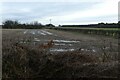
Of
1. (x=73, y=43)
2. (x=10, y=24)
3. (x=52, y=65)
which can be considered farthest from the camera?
(x=10, y=24)

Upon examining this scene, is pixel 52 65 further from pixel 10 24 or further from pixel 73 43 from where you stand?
Answer: pixel 10 24

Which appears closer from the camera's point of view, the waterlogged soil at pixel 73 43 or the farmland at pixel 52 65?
the farmland at pixel 52 65

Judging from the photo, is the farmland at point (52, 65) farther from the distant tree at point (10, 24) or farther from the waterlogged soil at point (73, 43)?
the distant tree at point (10, 24)

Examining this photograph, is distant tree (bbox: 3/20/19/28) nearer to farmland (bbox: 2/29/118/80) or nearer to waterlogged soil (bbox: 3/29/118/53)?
waterlogged soil (bbox: 3/29/118/53)

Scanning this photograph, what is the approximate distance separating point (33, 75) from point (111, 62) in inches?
104

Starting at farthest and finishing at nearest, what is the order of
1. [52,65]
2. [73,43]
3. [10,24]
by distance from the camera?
[10,24] → [73,43] → [52,65]

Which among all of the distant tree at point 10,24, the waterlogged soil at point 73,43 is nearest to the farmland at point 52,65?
the waterlogged soil at point 73,43

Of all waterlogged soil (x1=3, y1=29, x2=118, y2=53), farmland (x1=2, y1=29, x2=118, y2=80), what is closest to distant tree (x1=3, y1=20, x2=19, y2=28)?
waterlogged soil (x1=3, y1=29, x2=118, y2=53)

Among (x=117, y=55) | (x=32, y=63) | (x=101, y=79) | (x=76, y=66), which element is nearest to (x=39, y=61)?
(x=32, y=63)

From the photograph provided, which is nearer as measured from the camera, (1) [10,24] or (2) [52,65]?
(2) [52,65]

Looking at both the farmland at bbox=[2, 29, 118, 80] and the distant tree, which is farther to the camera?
the distant tree

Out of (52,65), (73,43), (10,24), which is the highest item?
(10,24)

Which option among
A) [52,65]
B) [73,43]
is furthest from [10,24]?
[52,65]

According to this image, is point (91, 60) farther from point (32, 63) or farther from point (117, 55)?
point (32, 63)
